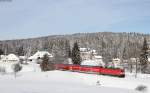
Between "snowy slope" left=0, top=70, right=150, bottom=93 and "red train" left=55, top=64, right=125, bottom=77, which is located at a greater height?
"red train" left=55, top=64, right=125, bottom=77

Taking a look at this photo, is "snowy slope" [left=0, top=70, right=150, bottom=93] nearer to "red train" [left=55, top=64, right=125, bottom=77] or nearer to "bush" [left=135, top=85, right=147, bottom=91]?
"bush" [left=135, top=85, right=147, bottom=91]

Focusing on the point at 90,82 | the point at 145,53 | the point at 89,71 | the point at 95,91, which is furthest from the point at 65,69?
the point at 95,91

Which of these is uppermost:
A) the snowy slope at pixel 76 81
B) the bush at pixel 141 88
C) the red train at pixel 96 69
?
the red train at pixel 96 69

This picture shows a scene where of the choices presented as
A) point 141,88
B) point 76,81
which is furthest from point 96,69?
point 141,88

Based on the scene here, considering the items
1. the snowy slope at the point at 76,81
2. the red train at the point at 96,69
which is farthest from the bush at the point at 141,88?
the red train at the point at 96,69

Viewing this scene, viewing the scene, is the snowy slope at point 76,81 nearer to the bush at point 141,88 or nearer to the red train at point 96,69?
the bush at point 141,88

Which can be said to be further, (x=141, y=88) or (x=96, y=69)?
(x=96, y=69)

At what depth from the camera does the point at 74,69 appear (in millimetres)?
102500

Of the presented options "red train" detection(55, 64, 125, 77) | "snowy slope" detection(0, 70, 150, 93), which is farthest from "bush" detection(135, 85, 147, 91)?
"red train" detection(55, 64, 125, 77)

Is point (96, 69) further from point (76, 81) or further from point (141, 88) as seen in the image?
point (141, 88)

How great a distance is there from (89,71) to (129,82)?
2064cm

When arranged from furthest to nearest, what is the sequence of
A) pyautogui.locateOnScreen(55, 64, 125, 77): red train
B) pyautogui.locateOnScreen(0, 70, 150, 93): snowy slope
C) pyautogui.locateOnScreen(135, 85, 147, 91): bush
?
pyautogui.locateOnScreen(55, 64, 125, 77): red train → pyautogui.locateOnScreen(0, 70, 150, 93): snowy slope → pyautogui.locateOnScreen(135, 85, 147, 91): bush

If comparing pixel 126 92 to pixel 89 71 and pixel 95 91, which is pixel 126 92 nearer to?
pixel 95 91

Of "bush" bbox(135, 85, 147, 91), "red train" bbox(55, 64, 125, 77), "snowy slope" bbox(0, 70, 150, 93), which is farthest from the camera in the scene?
Answer: "red train" bbox(55, 64, 125, 77)
